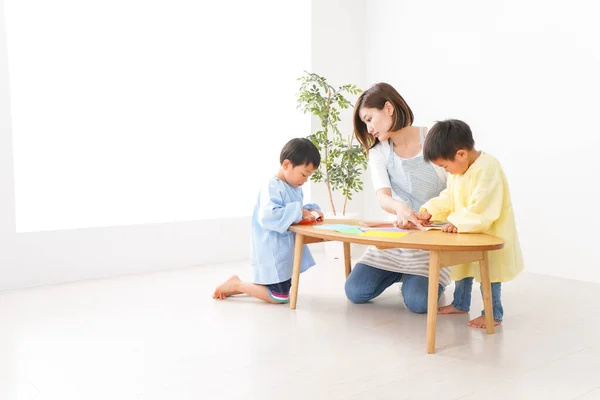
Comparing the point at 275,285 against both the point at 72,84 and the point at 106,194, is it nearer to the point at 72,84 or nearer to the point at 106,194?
the point at 106,194

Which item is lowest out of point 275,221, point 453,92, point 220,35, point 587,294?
point 587,294

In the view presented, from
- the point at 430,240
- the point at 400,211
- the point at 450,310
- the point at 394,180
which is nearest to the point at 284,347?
the point at 430,240

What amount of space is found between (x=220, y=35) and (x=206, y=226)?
5.35 ft

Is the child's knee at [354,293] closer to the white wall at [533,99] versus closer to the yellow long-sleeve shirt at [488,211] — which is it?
the yellow long-sleeve shirt at [488,211]

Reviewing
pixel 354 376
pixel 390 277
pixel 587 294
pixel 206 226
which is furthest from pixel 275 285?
pixel 587 294

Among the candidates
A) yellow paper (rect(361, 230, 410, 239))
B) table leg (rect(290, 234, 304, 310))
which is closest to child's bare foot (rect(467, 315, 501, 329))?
yellow paper (rect(361, 230, 410, 239))

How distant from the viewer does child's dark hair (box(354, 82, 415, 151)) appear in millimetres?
3359

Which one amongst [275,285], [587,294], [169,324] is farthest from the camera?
[587,294]

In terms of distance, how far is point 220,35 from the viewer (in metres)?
5.39

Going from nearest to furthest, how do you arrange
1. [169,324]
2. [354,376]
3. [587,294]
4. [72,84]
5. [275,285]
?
[354,376] < [169,324] < [275,285] < [587,294] < [72,84]

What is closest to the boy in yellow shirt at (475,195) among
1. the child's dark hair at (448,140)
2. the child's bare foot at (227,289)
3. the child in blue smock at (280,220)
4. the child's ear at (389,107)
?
the child's dark hair at (448,140)

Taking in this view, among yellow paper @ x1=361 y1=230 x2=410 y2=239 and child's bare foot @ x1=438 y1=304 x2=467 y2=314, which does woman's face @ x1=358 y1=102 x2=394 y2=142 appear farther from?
child's bare foot @ x1=438 y1=304 x2=467 y2=314

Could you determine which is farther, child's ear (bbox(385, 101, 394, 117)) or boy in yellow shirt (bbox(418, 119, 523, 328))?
child's ear (bbox(385, 101, 394, 117))

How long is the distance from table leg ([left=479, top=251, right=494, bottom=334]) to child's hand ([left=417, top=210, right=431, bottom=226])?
41 cm
